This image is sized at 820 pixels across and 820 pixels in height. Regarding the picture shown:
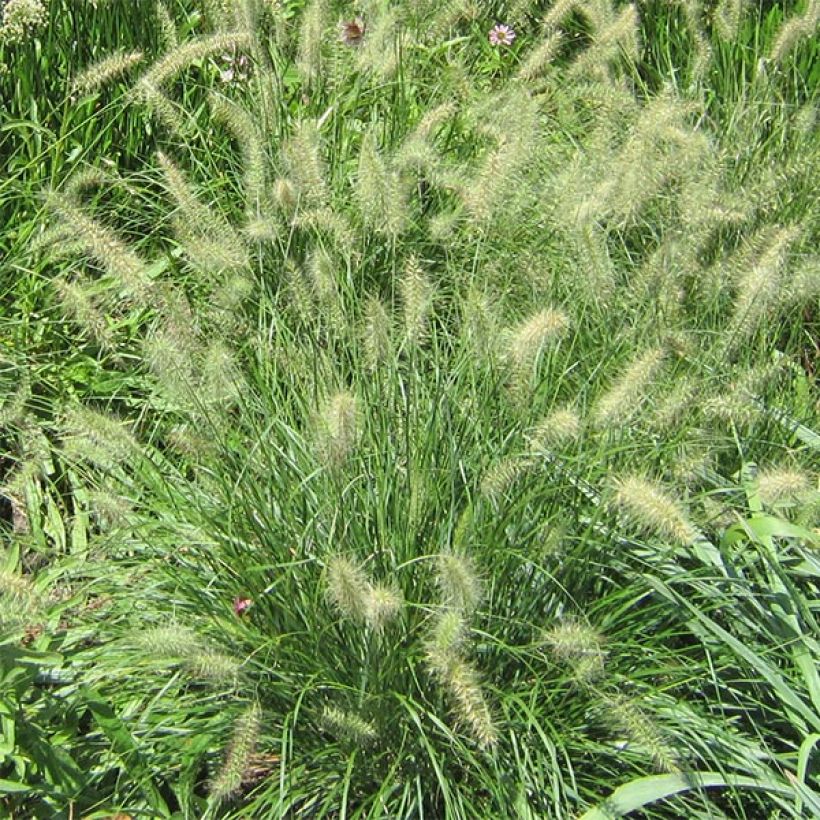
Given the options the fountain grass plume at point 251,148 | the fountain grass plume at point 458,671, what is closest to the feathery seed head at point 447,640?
the fountain grass plume at point 458,671

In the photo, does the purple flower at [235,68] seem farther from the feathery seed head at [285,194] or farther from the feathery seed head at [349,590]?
the feathery seed head at [349,590]

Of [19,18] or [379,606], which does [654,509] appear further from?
[19,18]

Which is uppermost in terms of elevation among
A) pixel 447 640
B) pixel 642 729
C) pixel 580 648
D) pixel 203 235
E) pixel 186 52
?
pixel 186 52

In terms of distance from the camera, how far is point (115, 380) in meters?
4.02

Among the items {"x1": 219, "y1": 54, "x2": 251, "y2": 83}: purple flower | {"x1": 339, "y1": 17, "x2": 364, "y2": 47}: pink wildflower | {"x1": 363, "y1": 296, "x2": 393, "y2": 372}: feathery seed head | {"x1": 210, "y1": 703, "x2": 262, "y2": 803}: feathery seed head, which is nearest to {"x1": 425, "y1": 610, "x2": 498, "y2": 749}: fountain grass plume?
{"x1": 210, "y1": 703, "x2": 262, "y2": 803}: feathery seed head

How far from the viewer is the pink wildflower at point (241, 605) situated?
3.02 meters

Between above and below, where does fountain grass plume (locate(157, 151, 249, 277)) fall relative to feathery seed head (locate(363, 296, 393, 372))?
above

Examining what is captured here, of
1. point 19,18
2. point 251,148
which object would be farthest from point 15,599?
point 19,18

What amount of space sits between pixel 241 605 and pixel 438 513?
1.48 ft

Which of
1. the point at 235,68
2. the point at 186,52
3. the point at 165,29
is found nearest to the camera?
the point at 186,52

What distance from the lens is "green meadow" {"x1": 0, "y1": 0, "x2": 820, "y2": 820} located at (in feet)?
9.39

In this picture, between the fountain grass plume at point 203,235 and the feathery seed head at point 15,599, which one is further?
the fountain grass plume at point 203,235

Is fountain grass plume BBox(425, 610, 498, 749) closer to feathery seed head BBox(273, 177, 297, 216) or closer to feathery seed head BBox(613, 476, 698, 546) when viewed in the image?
feathery seed head BBox(613, 476, 698, 546)

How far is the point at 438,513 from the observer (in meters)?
3.03
